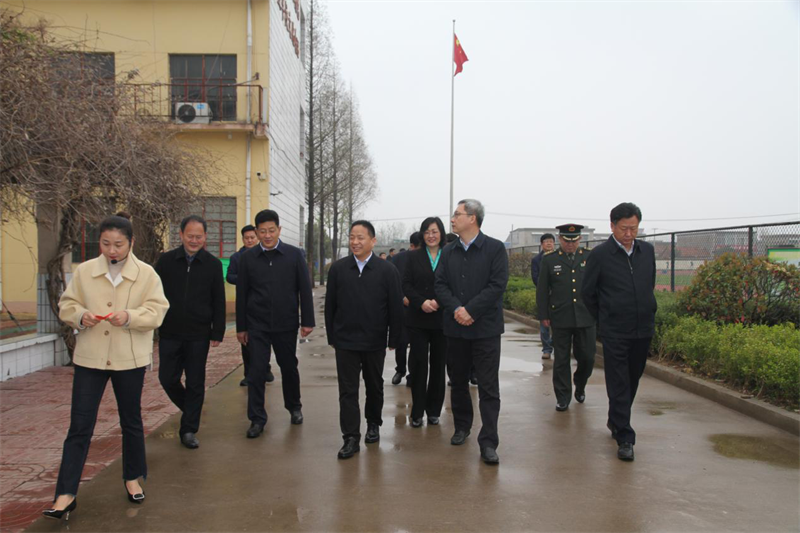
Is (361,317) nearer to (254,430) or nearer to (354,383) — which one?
(354,383)

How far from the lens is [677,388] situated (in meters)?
8.30

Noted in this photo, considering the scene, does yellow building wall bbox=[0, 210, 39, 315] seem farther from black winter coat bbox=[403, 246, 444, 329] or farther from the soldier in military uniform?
the soldier in military uniform

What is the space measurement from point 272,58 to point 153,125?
932cm

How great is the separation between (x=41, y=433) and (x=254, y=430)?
195cm

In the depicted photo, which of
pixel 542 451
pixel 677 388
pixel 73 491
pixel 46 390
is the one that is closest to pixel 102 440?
pixel 73 491

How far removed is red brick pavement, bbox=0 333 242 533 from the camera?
4391mm

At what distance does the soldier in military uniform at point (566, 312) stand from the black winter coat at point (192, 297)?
352 centimetres

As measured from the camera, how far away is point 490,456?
521cm

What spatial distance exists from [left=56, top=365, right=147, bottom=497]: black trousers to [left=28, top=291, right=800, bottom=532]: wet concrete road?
0.26 meters

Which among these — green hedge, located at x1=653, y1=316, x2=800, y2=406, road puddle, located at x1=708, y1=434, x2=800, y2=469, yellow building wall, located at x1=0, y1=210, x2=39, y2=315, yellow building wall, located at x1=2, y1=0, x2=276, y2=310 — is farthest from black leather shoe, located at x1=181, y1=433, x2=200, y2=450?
yellow building wall, located at x1=0, y1=210, x2=39, y2=315

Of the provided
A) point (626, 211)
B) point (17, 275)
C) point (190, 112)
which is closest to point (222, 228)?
point (190, 112)

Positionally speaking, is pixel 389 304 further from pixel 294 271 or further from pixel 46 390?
pixel 46 390

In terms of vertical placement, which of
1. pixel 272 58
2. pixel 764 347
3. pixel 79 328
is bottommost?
pixel 764 347

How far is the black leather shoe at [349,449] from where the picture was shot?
210 inches
